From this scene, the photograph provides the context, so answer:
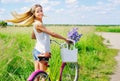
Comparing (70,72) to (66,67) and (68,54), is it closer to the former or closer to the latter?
(66,67)

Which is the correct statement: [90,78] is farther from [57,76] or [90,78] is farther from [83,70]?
[57,76]

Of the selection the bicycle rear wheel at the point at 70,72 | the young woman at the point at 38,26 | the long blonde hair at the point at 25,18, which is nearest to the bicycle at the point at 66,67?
the bicycle rear wheel at the point at 70,72

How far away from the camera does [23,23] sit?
5664 mm

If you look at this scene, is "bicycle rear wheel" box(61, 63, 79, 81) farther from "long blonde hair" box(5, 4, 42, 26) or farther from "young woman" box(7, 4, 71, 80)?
"long blonde hair" box(5, 4, 42, 26)

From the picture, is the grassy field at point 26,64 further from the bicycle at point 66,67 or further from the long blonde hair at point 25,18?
the long blonde hair at point 25,18

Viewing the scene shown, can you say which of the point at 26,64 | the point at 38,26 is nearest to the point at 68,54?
the point at 38,26

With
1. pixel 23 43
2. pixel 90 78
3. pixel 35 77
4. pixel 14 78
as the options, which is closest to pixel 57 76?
pixel 14 78

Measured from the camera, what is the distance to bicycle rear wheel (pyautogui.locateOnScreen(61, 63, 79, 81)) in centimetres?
670

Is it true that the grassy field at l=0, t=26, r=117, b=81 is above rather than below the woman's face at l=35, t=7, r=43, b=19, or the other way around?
below

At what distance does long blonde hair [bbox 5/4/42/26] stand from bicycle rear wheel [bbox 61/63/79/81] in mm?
1326

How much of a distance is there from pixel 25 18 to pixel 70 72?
5.05ft

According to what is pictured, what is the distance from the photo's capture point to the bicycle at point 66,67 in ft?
18.5

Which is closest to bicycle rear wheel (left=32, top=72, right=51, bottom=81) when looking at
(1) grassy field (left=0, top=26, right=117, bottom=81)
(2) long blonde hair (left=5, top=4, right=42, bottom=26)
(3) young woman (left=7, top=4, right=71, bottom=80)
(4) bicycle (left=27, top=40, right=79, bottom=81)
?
(4) bicycle (left=27, top=40, right=79, bottom=81)

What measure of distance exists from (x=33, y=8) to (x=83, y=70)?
4.05 metres
